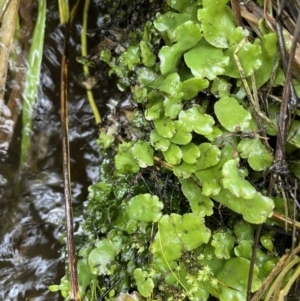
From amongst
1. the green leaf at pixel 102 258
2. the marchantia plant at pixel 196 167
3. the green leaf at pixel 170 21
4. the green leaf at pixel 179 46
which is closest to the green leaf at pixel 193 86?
the marchantia plant at pixel 196 167

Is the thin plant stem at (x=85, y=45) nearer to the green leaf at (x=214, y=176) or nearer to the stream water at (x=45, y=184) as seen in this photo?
the stream water at (x=45, y=184)

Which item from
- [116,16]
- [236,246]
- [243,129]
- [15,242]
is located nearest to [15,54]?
[116,16]

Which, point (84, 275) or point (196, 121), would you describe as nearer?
point (196, 121)

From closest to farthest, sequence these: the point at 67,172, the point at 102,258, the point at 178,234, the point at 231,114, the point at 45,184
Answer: the point at 231,114
the point at 178,234
the point at 102,258
the point at 67,172
the point at 45,184

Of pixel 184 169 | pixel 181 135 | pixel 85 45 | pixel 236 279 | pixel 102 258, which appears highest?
pixel 85 45

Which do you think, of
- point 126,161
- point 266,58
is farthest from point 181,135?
point 266,58

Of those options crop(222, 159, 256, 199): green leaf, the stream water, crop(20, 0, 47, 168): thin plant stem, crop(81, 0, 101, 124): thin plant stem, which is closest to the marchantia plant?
crop(222, 159, 256, 199): green leaf

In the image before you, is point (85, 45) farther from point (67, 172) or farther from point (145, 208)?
point (145, 208)

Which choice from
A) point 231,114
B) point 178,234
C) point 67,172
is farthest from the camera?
point 67,172
